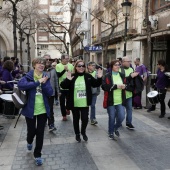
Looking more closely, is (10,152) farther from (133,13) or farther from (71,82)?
(133,13)

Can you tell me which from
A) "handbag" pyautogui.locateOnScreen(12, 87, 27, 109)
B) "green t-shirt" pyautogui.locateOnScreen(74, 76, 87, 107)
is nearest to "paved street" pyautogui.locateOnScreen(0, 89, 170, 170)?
"green t-shirt" pyautogui.locateOnScreen(74, 76, 87, 107)

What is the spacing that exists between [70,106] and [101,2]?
23.8 meters

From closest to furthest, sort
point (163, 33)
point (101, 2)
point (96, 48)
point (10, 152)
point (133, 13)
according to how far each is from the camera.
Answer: point (10, 152), point (163, 33), point (96, 48), point (133, 13), point (101, 2)

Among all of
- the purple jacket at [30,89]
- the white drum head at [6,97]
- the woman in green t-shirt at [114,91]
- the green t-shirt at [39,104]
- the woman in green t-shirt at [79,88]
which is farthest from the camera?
the white drum head at [6,97]

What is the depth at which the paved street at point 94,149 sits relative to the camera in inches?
167

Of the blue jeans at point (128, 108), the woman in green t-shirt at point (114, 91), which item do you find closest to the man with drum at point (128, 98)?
the blue jeans at point (128, 108)

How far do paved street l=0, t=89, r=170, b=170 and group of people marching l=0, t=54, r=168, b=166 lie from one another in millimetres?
237

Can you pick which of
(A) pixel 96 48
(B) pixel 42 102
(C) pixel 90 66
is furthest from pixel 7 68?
(A) pixel 96 48

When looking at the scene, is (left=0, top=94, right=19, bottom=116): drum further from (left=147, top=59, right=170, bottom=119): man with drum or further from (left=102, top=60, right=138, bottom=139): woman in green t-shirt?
(left=147, top=59, right=170, bottom=119): man with drum

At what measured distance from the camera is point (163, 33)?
12781 mm

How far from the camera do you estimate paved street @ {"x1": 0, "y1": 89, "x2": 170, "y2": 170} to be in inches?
167

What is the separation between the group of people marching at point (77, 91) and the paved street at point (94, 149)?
0.24 meters

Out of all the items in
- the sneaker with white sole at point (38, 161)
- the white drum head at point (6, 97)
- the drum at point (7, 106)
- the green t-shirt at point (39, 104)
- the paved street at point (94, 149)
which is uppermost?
the green t-shirt at point (39, 104)

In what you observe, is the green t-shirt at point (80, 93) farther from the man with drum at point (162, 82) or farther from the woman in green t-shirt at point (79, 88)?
the man with drum at point (162, 82)
